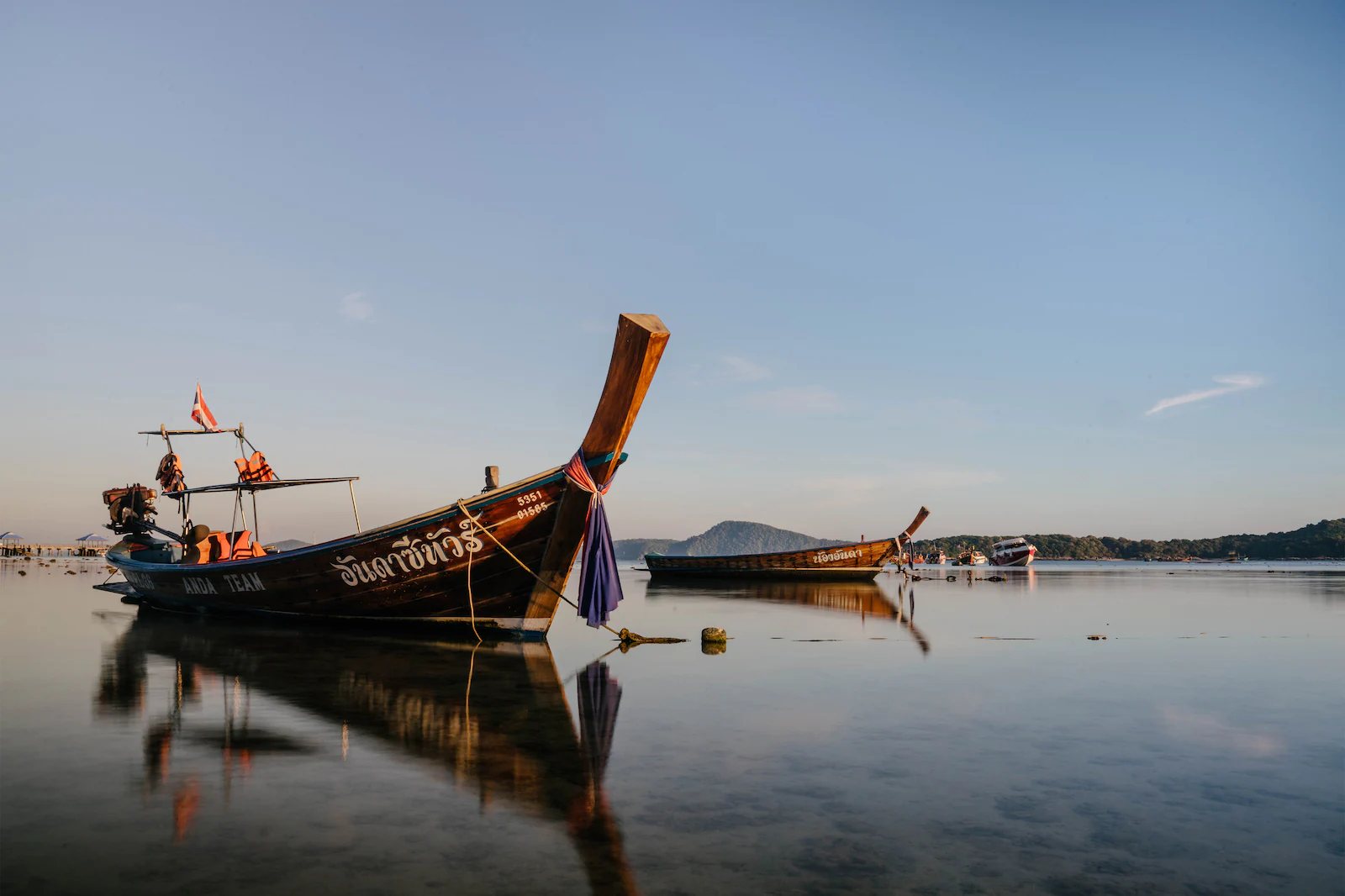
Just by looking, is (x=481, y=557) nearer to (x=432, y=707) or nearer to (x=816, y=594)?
(x=432, y=707)

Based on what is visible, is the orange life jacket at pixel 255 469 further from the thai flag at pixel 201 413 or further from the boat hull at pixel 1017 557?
the boat hull at pixel 1017 557

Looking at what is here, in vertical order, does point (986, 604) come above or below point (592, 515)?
below

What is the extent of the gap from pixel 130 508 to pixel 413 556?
1673cm

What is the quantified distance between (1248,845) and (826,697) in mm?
4881

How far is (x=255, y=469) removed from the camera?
20516 millimetres

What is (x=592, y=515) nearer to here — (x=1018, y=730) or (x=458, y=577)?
(x=458, y=577)

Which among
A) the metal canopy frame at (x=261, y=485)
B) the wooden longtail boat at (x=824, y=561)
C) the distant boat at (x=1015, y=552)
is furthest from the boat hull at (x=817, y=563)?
the distant boat at (x=1015, y=552)

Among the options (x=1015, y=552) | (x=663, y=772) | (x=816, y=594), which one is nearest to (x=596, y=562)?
(x=663, y=772)

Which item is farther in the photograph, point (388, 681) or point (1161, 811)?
point (388, 681)

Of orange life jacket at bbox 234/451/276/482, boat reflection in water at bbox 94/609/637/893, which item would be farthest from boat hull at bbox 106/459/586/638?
orange life jacket at bbox 234/451/276/482

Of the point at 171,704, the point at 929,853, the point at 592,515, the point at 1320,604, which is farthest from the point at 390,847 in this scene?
the point at 1320,604

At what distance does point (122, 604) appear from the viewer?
968 inches

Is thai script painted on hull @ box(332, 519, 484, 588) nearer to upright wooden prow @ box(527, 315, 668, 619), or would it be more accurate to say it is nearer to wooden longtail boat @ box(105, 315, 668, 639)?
wooden longtail boat @ box(105, 315, 668, 639)

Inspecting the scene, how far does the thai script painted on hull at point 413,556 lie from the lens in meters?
13.5
